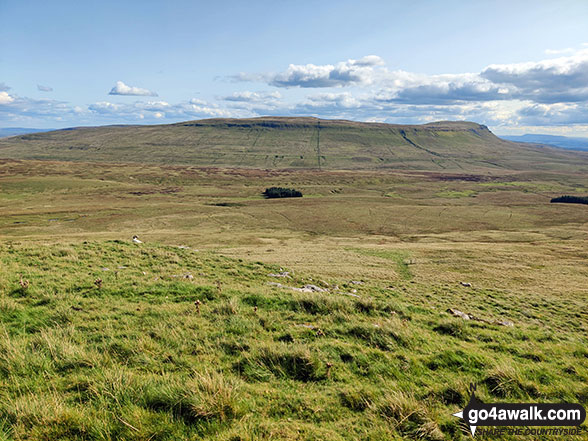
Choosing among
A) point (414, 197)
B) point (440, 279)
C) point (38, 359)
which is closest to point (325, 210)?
point (414, 197)

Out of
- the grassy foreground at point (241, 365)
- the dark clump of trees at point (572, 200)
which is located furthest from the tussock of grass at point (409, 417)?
the dark clump of trees at point (572, 200)

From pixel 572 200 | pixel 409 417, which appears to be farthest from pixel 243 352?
pixel 572 200

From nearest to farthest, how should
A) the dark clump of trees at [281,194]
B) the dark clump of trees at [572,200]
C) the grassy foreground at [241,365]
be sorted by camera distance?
the grassy foreground at [241,365] → the dark clump of trees at [572,200] → the dark clump of trees at [281,194]

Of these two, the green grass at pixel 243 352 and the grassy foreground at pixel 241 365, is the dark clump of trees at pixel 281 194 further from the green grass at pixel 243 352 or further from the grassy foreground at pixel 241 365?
the grassy foreground at pixel 241 365

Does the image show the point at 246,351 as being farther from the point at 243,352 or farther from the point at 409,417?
the point at 409,417

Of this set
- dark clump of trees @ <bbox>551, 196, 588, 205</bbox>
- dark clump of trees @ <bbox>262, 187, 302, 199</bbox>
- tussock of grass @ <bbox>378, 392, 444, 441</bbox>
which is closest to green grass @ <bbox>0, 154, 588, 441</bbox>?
tussock of grass @ <bbox>378, 392, 444, 441</bbox>

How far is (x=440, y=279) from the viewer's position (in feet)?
106

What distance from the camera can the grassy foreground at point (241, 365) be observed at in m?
5.00

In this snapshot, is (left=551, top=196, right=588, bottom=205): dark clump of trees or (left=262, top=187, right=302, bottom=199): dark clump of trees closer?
(left=551, top=196, right=588, bottom=205): dark clump of trees

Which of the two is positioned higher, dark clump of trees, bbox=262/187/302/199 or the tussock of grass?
the tussock of grass

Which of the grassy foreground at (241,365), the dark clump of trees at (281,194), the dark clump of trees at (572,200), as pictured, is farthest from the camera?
the dark clump of trees at (281,194)

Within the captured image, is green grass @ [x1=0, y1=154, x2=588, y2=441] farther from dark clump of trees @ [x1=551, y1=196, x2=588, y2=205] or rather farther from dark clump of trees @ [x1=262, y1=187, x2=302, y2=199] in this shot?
dark clump of trees @ [x1=551, y1=196, x2=588, y2=205]

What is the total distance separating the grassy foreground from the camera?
500cm

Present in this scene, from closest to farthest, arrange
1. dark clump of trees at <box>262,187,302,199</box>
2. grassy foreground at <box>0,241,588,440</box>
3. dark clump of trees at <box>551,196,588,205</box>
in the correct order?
grassy foreground at <box>0,241,588,440</box> < dark clump of trees at <box>551,196,588,205</box> < dark clump of trees at <box>262,187,302,199</box>
